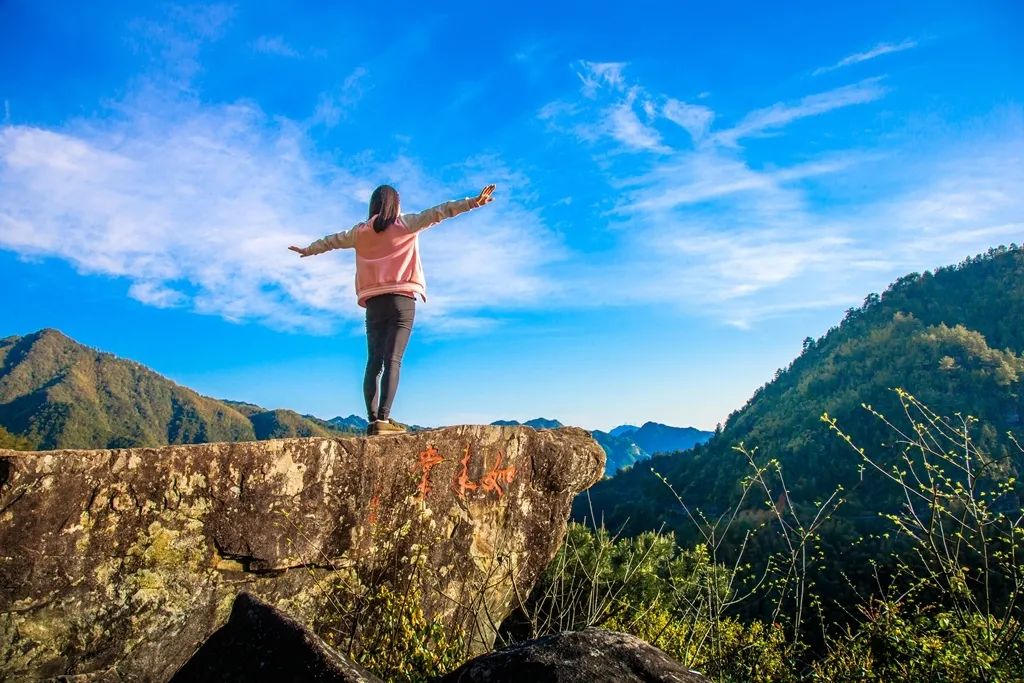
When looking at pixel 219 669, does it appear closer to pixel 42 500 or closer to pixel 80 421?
pixel 42 500

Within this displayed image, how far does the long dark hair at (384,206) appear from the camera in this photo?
729 centimetres

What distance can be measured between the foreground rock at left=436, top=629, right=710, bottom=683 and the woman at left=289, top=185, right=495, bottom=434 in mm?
4114

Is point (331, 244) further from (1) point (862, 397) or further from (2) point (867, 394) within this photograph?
(2) point (867, 394)

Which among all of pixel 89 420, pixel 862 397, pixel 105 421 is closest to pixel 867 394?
pixel 862 397

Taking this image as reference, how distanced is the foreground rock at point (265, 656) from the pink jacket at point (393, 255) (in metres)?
4.25

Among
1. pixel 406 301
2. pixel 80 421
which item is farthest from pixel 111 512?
pixel 80 421

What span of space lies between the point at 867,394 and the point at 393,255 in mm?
120617

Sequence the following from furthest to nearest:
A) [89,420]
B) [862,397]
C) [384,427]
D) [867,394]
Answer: [89,420] < [867,394] < [862,397] < [384,427]

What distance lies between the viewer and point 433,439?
254 inches

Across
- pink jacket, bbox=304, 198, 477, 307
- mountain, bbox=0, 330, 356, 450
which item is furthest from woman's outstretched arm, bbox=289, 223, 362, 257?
mountain, bbox=0, 330, 356, 450

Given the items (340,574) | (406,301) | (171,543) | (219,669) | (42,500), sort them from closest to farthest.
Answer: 1. (219,669)
2. (42,500)
3. (171,543)
4. (340,574)
5. (406,301)

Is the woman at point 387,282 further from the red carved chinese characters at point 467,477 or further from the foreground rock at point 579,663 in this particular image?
the foreground rock at point 579,663

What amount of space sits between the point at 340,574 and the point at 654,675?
3278 millimetres

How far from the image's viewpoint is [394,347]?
717 cm
